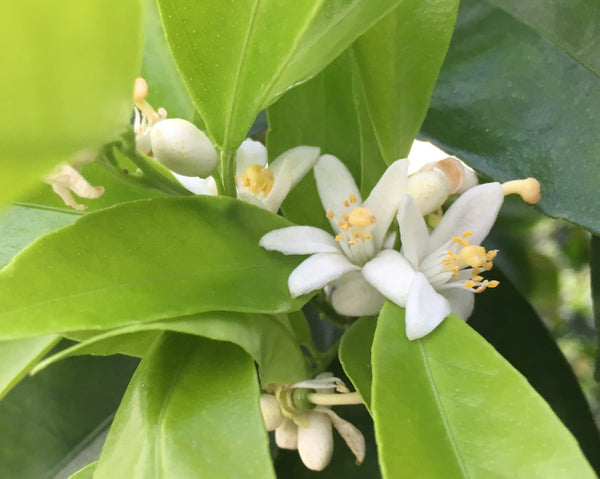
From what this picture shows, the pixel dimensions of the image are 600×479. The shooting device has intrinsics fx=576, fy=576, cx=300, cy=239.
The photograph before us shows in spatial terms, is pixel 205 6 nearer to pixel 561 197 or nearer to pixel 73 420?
pixel 561 197

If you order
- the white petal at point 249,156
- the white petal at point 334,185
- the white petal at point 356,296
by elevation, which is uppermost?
the white petal at point 249,156

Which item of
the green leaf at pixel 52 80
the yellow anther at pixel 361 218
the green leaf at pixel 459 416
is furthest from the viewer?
the yellow anther at pixel 361 218

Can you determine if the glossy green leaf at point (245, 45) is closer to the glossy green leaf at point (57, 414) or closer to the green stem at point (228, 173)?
the green stem at point (228, 173)

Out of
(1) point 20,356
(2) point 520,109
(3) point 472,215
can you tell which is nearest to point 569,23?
(2) point 520,109

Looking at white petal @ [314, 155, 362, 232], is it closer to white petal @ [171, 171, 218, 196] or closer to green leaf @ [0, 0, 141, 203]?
white petal @ [171, 171, 218, 196]

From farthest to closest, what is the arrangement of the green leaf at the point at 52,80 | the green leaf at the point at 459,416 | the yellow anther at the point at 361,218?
the yellow anther at the point at 361,218, the green leaf at the point at 459,416, the green leaf at the point at 52,80

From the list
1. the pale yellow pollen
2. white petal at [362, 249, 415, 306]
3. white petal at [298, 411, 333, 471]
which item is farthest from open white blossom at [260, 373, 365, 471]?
the pale yellow pollen

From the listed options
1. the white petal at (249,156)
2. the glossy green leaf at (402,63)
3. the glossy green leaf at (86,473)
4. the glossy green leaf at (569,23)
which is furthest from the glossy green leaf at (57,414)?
the glossy green leaf at (569,23)
